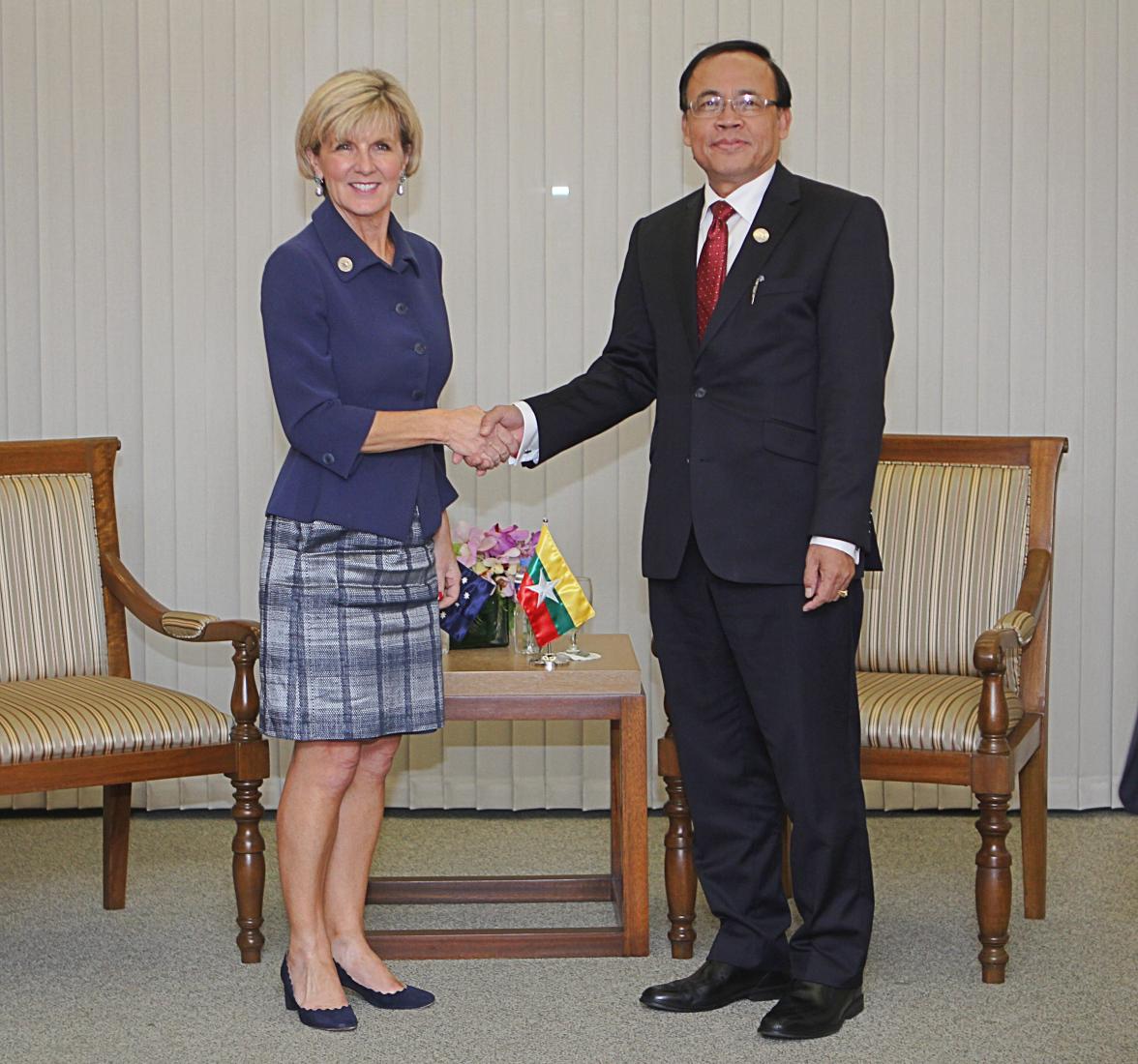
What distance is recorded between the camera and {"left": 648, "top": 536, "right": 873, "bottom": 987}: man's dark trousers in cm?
279

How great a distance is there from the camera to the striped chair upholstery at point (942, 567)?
3.59m

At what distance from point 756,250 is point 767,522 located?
506mm

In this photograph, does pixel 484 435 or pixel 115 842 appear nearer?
pixel 484 435

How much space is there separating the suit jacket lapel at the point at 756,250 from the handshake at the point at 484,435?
0.44 metres

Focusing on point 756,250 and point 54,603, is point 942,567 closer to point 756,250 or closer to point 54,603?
point 756,250

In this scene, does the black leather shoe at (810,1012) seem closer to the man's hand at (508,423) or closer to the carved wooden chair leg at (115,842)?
the man's hand at (508,423)

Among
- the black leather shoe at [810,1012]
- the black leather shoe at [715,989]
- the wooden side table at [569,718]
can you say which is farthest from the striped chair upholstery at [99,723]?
the black leather shoe at [810,1012]

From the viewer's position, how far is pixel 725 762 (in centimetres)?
296

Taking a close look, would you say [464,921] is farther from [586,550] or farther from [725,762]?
[586,550]

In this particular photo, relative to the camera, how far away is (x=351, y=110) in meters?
2.71

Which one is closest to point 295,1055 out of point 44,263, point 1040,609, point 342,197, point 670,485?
point 670,485

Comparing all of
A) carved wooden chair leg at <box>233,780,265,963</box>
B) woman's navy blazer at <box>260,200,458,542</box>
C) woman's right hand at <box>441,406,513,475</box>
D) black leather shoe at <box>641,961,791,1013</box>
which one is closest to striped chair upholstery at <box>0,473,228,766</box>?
carved wooden chair leg at <box>233,780,265,963</box>

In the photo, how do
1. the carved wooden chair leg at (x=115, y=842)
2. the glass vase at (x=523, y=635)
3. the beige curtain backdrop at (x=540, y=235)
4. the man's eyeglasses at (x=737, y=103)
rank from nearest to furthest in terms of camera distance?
the man's eyeglasses at (x=737, y=103), the glass vase at (x=523, y=635), the carved wooden chair leg at (x=115, y=842), the beige curtain backdrop at (x=540, y=235)

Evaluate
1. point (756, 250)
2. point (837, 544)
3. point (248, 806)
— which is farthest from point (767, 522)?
point (248, 806)
